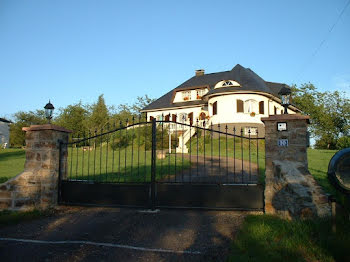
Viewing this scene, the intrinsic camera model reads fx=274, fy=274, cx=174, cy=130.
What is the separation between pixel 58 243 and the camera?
14.6 feet

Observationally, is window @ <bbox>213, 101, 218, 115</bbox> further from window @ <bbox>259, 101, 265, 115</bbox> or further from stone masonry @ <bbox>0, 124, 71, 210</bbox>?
stone masonry @ <bbox>0, 124, 71, 210</bbox>

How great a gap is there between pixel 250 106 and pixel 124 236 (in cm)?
2250

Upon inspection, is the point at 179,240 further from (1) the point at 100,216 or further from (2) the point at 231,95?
(2) the point at 231,95

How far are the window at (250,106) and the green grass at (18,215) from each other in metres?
21.4

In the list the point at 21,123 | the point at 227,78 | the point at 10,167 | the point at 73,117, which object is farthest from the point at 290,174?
the point at 21,123

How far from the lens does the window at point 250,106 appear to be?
25.3m

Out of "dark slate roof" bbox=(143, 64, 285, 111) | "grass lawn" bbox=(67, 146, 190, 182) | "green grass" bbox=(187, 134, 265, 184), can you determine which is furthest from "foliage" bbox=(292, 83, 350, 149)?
"grass lawn" bbox=(67, 146, 190, 182)

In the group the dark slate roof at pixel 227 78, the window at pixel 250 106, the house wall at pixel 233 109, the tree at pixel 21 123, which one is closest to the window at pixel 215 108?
the house wall at pixel 233 109

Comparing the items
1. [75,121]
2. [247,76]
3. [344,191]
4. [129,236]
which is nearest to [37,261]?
[129,236]

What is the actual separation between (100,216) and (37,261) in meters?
A: 2.18

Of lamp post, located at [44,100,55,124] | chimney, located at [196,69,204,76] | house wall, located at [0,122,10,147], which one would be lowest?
lamp post, located at [44,100,55,124]

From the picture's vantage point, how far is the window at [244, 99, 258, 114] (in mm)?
25312

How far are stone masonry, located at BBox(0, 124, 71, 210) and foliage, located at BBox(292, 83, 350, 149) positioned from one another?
35128 millimetres

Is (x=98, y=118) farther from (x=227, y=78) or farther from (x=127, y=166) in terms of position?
(x=127, y=166)
